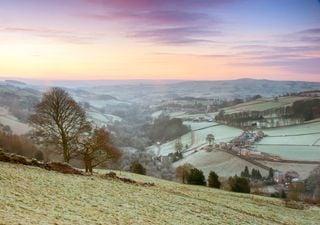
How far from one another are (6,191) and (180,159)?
301ft

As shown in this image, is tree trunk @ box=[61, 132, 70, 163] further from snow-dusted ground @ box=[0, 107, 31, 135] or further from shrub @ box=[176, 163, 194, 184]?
snow-dusted ground @ box=[0, 107, 31, 135]

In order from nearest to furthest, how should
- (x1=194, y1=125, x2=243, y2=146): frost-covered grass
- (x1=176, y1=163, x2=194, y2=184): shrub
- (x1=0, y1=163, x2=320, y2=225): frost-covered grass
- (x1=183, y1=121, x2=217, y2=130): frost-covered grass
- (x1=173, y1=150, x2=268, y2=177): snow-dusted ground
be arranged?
(x1=0, y1=163, x2=320, y2=225): frost-covered grass < (x1=176, y1=163, x2=194, y2=184): shrub < (x1=173, y1=150, x2=268, y2=177): snow-dusted ground < (x1=194, y1=125, x2=243, y2=146): frost-covered grass < (x1=183, y1=121, x2=217, y2=130): frost-covered grass

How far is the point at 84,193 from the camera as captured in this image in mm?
21297

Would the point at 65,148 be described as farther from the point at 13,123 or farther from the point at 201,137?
the point at 13,123

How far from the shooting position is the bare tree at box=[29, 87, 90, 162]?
37906mm

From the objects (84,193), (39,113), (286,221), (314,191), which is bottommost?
(314,191)

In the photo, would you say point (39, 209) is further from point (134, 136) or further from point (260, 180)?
point (134, 136)

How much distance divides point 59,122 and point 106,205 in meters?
20.3

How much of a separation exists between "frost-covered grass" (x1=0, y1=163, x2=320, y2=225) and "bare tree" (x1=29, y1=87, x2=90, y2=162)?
12.7 metres

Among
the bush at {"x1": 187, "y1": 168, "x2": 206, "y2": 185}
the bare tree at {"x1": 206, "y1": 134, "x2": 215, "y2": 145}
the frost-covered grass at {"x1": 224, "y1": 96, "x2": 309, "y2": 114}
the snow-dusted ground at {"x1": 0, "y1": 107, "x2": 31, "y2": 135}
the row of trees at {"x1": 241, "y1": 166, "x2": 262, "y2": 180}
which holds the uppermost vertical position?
the frost-covered grass at {"x1": 224, "y1": 96, "x2": 309, "y2": 114}

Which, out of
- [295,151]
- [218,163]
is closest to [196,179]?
[218,163]

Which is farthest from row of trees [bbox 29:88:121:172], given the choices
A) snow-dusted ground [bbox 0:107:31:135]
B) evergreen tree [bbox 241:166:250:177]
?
snow-dusted ground [bbox 0:107:31:135]

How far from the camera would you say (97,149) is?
3769 centimetres

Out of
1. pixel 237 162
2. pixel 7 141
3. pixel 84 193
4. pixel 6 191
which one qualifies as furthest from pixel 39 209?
pixel 237 162
